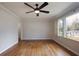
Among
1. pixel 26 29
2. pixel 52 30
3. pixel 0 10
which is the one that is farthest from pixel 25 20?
pixel 0 10

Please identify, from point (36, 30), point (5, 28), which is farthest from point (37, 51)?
point (36, 30)

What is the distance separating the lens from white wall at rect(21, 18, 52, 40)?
10.5 meters

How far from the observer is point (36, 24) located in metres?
10.5

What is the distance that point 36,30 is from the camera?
10570 millimetres

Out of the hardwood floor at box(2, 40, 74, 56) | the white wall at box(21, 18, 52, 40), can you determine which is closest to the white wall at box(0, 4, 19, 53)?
the hardwood floor at box(2, 40, 74, 56)

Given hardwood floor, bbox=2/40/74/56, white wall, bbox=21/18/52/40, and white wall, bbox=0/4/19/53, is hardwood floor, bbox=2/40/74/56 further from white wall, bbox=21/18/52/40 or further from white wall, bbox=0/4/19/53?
white wall, bbox=21/18/52/40

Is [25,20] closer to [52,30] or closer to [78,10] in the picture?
[52,30]

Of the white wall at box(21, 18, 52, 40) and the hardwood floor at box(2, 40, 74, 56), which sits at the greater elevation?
the white wall at box(21, 18, 52, 40)

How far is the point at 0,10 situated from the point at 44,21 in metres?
6.42

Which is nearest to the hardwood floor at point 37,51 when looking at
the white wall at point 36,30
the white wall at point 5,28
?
the white wall at point 5,28

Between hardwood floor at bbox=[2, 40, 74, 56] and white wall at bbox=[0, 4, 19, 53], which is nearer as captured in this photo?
hardwood floor at bbox=[2, 40, 74, 56]

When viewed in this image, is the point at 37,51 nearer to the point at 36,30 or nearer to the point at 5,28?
the point at 5,28

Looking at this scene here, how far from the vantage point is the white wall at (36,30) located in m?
10.5

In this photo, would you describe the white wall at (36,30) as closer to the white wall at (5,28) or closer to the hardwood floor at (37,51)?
the hardwood floor at (37,51)
